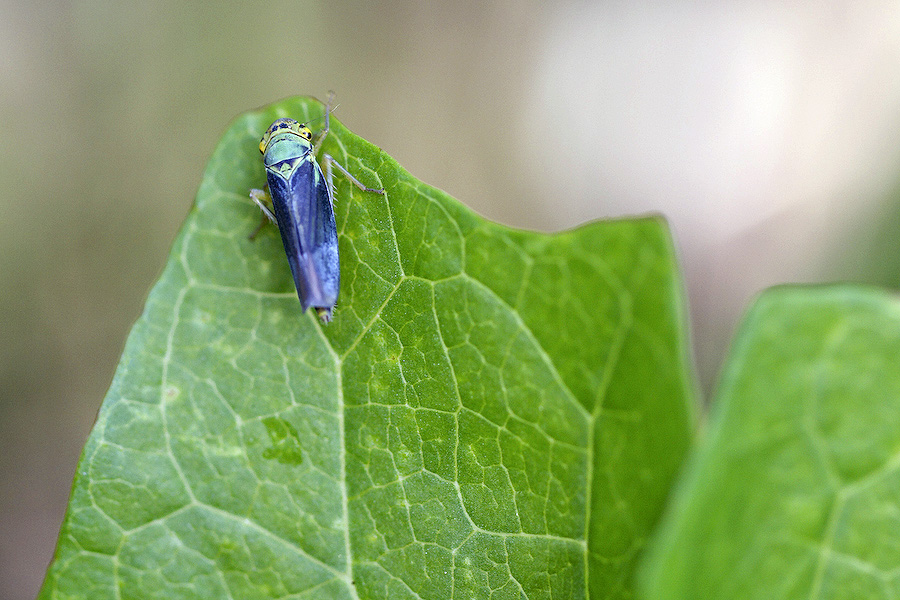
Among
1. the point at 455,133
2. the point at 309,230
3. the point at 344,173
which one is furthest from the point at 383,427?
the point at 455,133

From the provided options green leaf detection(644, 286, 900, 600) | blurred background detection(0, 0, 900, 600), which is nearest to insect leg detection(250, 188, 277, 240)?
green leaf detection(644, 286, 900, 600)

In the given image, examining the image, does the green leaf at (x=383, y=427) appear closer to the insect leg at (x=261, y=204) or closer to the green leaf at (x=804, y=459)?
the insect leg at (x=261, y=204)

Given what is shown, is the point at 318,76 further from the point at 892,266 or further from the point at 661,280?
the point at 661,280

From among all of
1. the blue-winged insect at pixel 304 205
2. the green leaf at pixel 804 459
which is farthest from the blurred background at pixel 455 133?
the green leaf at pixel 804 459

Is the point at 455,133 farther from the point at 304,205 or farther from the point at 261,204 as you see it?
the point at 261,204

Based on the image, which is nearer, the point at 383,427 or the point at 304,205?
the point at 383,427

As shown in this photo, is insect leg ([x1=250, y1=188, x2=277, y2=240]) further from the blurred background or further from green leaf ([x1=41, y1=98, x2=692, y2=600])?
the blurred background
